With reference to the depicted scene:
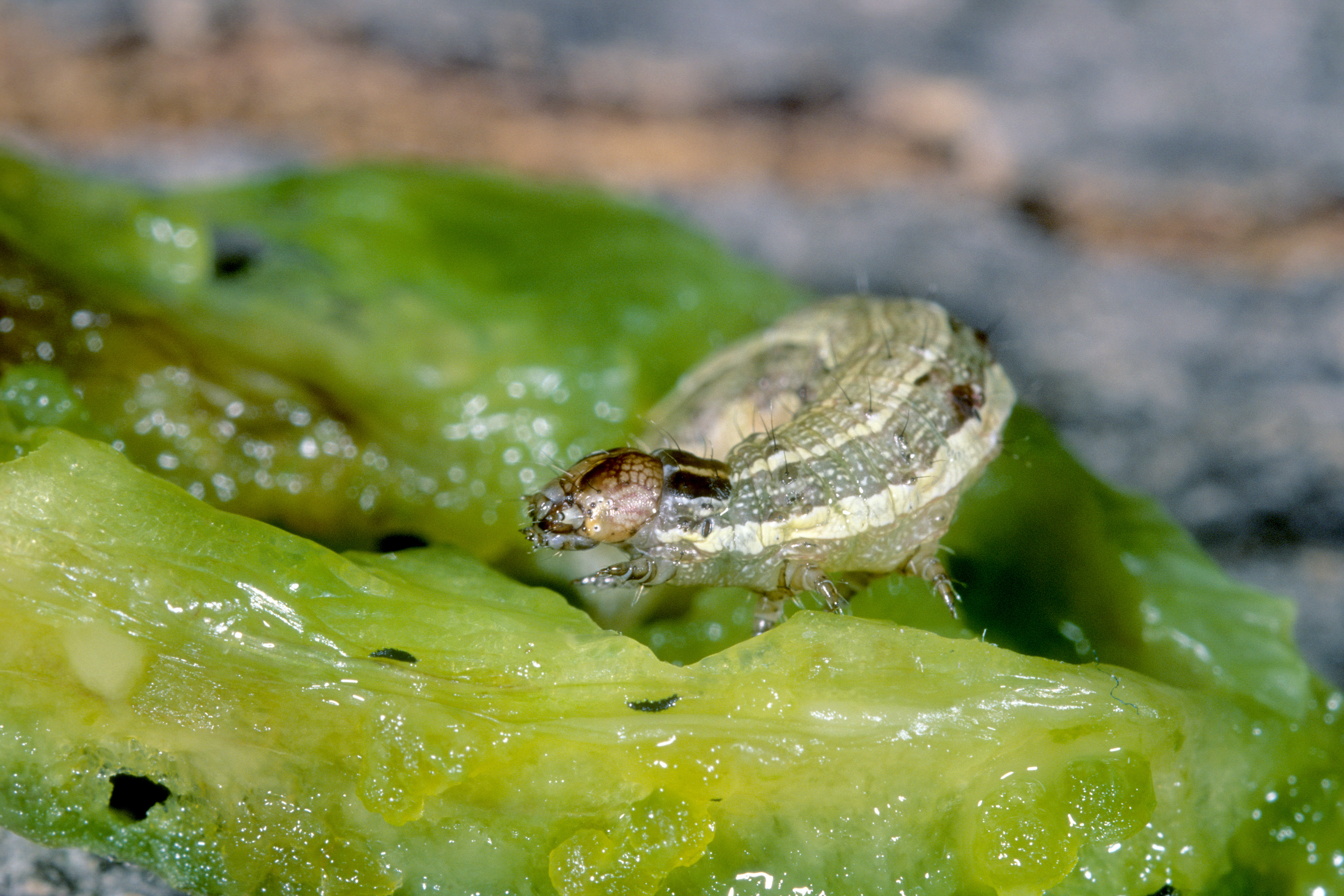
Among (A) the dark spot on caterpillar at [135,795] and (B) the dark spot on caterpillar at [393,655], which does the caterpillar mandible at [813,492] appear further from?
(A) the dark spot on caterpillar at [135,795]

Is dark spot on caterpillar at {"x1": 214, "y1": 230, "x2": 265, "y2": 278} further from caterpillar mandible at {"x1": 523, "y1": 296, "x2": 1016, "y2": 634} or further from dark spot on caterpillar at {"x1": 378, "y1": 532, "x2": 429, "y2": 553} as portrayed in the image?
caterpillar mandible at {"x1": 523, "y1": 296, "x2": 1016, "y2": 634}

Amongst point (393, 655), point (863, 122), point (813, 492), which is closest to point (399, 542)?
point (393, 655)

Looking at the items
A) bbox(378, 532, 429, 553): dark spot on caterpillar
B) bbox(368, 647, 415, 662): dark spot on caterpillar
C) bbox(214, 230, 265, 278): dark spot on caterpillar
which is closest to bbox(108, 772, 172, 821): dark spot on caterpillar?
bbox(368, 647, 415, 662): dark spot on caterpillar

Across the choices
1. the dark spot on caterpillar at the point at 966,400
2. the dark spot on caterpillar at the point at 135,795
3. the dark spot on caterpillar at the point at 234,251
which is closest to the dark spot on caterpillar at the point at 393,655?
the dark spot on caterpillar at the point at 135,795

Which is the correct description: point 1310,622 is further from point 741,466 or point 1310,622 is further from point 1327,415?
point 741,466

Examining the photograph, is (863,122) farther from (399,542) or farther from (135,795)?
(135,795)
